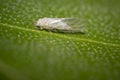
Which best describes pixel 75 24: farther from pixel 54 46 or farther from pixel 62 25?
pixel 54 46

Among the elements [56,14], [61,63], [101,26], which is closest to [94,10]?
[101,26]

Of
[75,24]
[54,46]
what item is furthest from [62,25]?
[54,46]

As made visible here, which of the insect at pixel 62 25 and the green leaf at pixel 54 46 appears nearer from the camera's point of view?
the green leaf at pixel 54 46

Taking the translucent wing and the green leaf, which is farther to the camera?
the translucent wing
